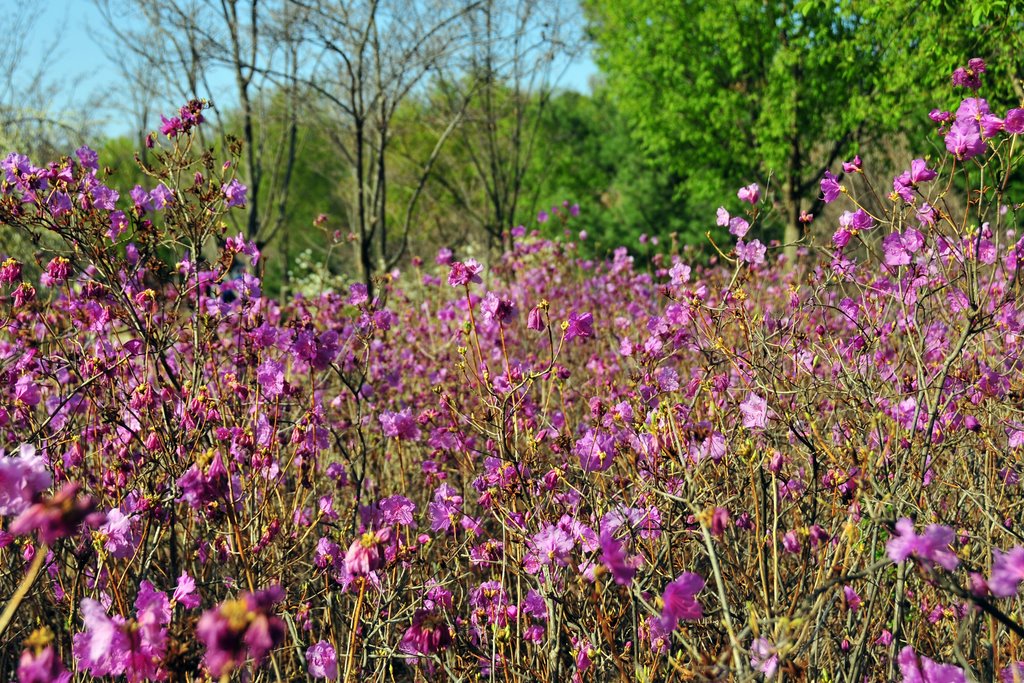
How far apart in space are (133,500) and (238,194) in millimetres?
1382

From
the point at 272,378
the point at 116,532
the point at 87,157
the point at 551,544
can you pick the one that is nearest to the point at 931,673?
the point at 551,544

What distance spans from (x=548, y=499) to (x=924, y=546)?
1.03 m

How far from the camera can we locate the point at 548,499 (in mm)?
2051

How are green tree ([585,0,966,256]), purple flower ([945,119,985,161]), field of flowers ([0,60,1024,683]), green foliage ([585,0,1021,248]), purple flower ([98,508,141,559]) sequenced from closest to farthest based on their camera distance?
1. field of flowers ([0,60,1024,683])
2. purple flower ([98,508,141,559])
3. purple flower ([945,119,985,161])
4. green foliage ([585,0,1021,248])
5. green tree ([585,0,966,256])

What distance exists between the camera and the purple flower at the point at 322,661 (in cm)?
192

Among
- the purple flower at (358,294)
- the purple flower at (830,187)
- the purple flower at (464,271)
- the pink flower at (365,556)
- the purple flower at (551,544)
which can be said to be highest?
the purple flower at (830,187)

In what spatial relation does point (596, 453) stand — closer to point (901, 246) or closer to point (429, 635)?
point (429, 635)

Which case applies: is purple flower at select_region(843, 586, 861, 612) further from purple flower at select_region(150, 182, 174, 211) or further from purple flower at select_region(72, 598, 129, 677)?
purple flower at select_region(150, 182, 174, 211)

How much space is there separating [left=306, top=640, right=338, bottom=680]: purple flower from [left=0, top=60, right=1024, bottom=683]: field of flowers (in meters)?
0.02

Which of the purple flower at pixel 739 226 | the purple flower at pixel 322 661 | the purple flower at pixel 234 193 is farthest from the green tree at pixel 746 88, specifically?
the purple flower at pixel 322 661

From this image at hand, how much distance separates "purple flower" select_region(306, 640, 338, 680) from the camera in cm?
192

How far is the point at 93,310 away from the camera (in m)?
3.04

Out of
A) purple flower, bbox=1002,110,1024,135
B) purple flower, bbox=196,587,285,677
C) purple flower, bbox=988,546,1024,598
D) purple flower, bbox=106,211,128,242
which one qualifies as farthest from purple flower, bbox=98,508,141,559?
purple flower, bbox=1002,110,1024,135

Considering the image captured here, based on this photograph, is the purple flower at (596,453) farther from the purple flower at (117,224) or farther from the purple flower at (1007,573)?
the purple flower at (117,224)
